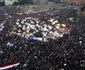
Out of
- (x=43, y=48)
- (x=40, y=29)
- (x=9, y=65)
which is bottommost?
(x=40, y=29)

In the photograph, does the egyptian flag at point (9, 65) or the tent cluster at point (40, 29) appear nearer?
the egyptian flag at point (9, 65)

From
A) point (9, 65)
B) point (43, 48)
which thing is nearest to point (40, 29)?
point (43, 48)

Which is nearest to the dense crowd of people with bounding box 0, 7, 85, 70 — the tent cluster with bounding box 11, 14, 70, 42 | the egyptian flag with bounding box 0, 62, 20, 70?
the tent cluster with bounding box 11, 14, 70, 42

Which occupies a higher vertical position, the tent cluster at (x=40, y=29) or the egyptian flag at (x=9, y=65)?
the egyptian flag at (x=9, y=65)

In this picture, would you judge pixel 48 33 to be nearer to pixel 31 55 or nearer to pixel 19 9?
pixel 31 55

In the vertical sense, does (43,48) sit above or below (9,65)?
above

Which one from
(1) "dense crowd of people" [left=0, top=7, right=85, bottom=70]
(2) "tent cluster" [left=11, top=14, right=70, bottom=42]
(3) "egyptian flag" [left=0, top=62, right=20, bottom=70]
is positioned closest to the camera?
(3) "egyptian flag" [left=0, top=62, right=20, bottom=70]

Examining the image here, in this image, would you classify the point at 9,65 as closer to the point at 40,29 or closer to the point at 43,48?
the point at 43,48

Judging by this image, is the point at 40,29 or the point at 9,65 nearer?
the point at 9,65

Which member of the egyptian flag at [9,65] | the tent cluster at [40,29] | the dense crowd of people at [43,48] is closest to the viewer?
the egyptian flag at [9,65]

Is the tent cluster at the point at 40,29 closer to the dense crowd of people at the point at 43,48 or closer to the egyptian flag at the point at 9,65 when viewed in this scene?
the dense crowd of people at the point at 43,48

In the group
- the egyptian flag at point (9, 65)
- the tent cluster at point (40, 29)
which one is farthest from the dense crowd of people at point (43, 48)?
the egyptian flag at point (9, 65)

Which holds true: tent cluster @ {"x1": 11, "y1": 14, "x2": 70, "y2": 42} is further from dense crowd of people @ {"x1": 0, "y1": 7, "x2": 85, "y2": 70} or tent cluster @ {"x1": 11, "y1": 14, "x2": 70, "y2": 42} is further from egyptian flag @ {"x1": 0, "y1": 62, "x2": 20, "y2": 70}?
egyptian flag @ {"x1": 0, "y1": 62, "x2": 20, "y2": 70}
